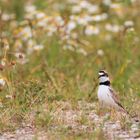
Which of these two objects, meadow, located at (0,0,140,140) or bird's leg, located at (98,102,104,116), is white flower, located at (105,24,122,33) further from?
bird's leg, located at (98,102,104,116)

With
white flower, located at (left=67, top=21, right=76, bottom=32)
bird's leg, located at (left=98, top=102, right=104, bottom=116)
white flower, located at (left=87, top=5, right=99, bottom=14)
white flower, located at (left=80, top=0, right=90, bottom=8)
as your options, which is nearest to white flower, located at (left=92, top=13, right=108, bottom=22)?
white flower, located at (left=87, top=5, right=99, bottom=14)

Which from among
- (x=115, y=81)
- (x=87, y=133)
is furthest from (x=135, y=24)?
(x=87, y=133)

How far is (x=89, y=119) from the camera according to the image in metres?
7.41

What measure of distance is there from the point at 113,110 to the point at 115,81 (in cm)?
189

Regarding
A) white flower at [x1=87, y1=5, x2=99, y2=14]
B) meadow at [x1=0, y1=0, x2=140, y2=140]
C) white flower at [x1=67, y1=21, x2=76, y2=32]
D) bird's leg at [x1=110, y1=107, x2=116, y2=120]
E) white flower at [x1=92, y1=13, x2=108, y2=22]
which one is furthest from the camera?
white flower at [x1=87, y1=5, x2=99, y2=14]

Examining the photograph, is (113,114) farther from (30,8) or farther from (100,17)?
(30,8)

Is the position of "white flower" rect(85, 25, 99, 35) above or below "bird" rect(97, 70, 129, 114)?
above

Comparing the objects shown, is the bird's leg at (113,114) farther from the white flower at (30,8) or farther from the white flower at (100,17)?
the white flower at (30,8)

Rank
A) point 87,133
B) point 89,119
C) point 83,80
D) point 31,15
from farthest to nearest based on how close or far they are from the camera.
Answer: point 31,15 → point 83,80 → point 89,119 → point 87,133

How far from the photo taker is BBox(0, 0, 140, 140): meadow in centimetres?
722

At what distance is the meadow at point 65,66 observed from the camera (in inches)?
284

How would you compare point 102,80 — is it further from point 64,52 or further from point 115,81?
point 64,52

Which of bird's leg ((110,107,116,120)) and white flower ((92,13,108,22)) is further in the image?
white flower ((92,13,108,22))

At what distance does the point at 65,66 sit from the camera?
1067cm
